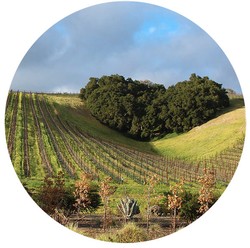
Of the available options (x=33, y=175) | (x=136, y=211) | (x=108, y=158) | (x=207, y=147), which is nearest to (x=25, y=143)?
(x=33, y=175)

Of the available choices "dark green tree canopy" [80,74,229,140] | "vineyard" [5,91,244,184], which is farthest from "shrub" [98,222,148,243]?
"dark green tree canopy" [80,74,229,140]

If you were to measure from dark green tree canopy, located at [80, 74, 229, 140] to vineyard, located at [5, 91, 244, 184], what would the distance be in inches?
17.1

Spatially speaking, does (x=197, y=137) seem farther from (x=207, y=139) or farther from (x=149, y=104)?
(x=149, y=104)

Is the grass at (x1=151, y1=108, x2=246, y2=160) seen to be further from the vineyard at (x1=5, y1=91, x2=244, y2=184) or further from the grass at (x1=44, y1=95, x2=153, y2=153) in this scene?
the grass at (x1=44, y1=95, x2=153, y2=153)

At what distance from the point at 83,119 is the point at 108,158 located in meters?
0.83

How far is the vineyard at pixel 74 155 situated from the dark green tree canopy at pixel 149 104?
435 millimetres

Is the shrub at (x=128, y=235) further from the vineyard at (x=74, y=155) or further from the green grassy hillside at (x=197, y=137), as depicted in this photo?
the green grassy hillside at (x=197, y=137)

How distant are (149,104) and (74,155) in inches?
63.2

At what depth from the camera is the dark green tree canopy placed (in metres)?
10.2

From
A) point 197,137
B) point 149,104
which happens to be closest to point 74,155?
point 149,104

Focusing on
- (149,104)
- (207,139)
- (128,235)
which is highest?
(149,104)

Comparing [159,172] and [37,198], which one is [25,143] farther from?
[159,172]

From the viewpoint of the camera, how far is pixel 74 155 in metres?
10.3

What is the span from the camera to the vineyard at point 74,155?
32.9ft
